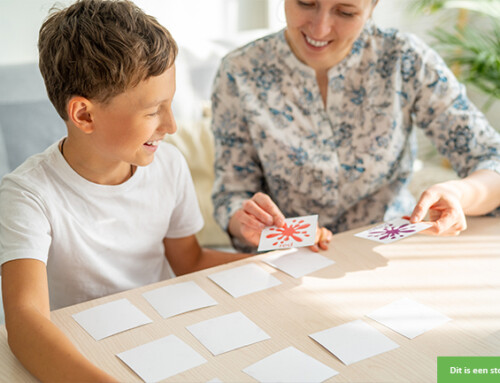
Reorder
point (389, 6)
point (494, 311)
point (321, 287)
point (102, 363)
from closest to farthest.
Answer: point (102, 363) → point (494, 311) → point (321, 287) → point (389, 6)

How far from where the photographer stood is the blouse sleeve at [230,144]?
1.60 meters

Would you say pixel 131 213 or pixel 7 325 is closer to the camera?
pixel 7 325

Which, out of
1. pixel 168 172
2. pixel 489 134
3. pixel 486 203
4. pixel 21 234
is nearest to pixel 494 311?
pixel 486 203

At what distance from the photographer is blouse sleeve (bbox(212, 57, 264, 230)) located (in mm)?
1600

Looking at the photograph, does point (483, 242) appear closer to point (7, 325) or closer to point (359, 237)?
point (359, 237)

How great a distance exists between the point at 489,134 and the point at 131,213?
0.95 metres

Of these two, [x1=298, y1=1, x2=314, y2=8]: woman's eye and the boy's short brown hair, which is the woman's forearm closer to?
the boy's short brown hair

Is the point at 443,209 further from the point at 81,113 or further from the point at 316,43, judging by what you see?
the point at 81,113

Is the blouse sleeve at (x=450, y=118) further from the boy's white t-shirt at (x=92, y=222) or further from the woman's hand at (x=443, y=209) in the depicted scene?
the boy's white t-shirt at (x=92, y=222)

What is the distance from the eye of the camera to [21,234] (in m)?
1.06

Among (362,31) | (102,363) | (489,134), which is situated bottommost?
(102,363)

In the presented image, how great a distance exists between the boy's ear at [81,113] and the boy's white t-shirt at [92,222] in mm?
99

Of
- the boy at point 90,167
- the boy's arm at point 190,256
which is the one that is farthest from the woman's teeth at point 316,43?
the boy's arm at point 190,256

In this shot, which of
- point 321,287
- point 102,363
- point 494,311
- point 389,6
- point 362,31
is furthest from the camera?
point 389,6
